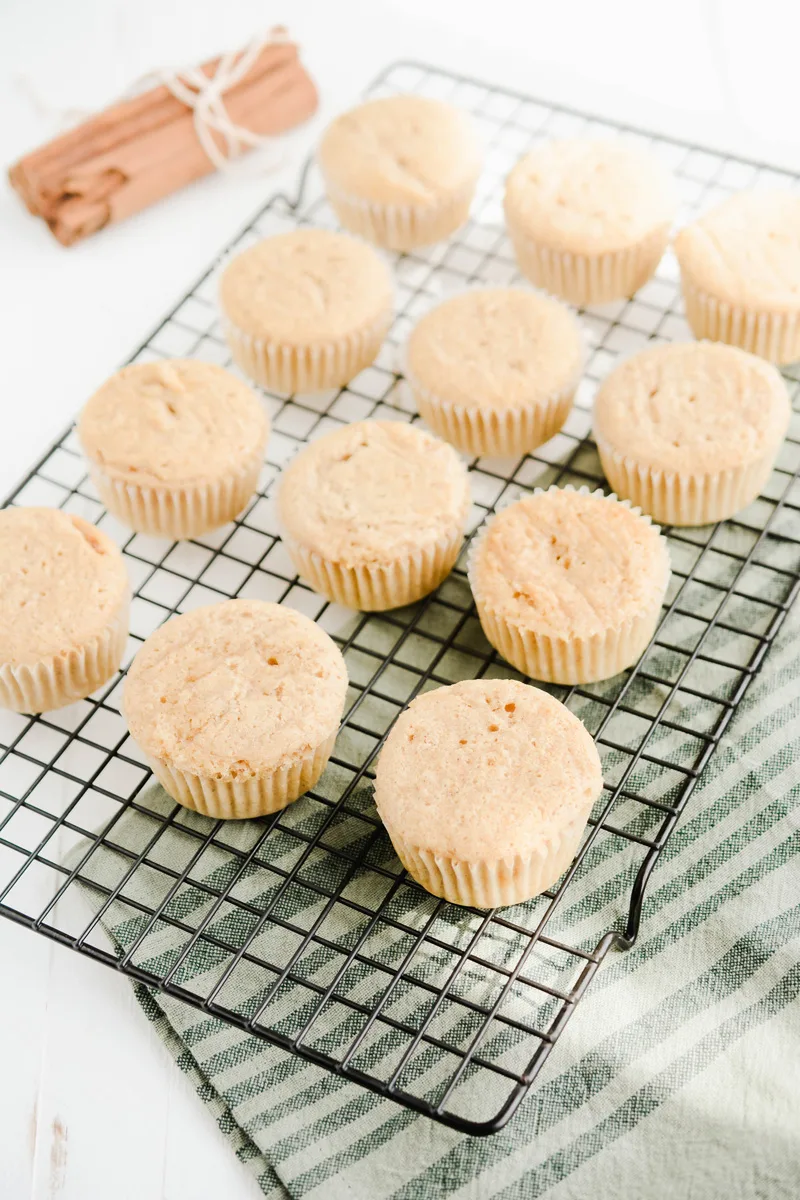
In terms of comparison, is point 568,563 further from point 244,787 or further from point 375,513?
point 244,787

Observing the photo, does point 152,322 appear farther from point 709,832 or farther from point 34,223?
point 709,832

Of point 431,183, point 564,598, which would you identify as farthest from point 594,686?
point 431,183

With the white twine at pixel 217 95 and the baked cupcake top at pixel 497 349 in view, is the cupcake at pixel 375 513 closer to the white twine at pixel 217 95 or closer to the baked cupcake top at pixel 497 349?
the baked cupcake top at pixel 497 349

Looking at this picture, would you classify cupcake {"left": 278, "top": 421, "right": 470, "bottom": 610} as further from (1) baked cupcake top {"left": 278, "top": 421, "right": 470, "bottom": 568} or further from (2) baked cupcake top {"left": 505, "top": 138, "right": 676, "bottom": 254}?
(2) baked cupcake top {"left": 505, "top": 138, "right": 676, "bottom": 254}

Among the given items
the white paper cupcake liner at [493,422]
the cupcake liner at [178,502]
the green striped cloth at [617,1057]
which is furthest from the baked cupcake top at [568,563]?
the cupcake liner at [178,502]

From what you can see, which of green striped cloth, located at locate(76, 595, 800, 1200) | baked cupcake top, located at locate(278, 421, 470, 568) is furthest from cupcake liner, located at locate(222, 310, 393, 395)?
green striped cloth, located at locate(76, 595, 800, 1200)

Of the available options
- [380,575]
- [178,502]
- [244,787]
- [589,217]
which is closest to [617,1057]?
[244,787]
